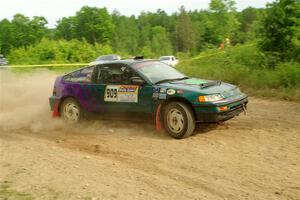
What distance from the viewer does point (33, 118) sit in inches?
407

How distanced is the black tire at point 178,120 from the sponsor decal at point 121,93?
2.57ft

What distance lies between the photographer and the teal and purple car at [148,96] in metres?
7.39

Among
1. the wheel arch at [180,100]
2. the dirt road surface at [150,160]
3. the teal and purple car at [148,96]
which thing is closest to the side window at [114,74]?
the teal and purple car at [148,96]

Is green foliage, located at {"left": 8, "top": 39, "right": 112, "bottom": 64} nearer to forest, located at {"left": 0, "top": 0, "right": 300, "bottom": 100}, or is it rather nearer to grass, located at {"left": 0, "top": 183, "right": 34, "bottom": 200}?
forest, located at {"left": 0, "top": 0, "right": 300, "bottom": 100}

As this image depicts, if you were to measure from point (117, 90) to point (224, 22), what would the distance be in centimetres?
5976

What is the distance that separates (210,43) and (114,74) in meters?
43.6

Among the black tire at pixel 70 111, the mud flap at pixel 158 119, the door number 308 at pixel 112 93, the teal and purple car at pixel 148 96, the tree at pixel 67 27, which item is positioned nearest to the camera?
the teal and purple car at pixel 148 96

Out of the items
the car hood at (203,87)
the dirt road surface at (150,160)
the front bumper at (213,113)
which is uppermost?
the car hood at (203,87)

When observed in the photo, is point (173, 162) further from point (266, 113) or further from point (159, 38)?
point (159, 38)

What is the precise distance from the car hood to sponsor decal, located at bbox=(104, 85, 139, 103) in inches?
25.4

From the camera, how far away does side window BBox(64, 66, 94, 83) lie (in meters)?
9.01

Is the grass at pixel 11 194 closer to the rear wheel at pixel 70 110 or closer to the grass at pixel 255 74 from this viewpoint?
the rear wheel at pixel 70 110

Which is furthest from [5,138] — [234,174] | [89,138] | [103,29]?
[103,29]

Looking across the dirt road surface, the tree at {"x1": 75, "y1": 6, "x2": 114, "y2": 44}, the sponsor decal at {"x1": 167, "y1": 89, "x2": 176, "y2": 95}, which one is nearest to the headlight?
the sponsor decal at {"x1": 167, "y1": 89, "x2": 176, "y2": 95}
